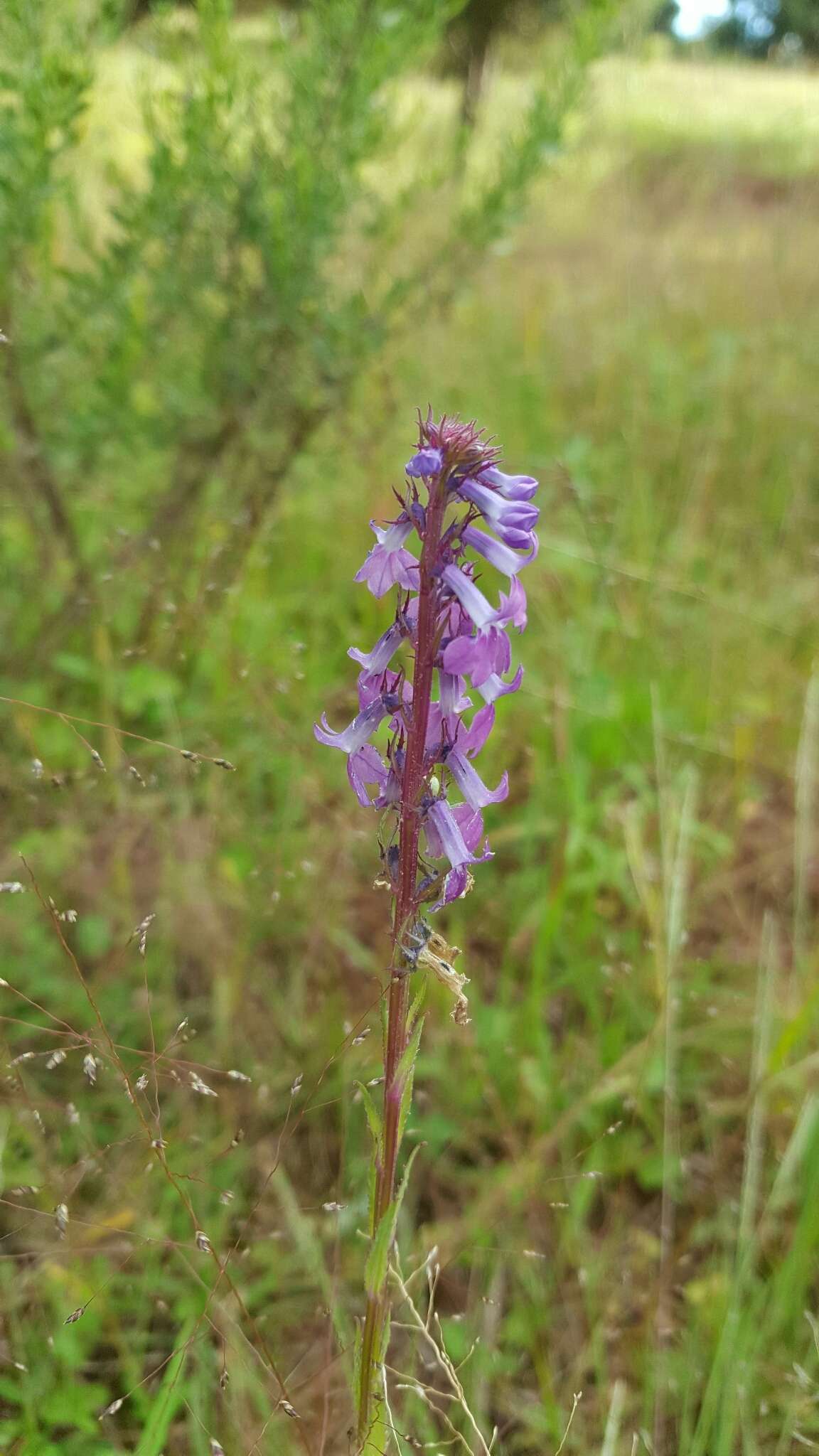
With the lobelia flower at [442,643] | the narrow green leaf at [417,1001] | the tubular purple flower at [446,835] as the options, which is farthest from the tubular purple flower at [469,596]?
the narrow green leaf at [417,1001]

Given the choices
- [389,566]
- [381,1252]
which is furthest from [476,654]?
[381,1252]

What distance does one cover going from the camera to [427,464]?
104 cm

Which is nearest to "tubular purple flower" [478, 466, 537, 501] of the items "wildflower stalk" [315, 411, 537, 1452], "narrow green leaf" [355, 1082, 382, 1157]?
"wildflower stalk" [315, 411, 537, 1452]

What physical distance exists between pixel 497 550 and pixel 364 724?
0.26 meters

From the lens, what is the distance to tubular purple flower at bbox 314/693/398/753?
3.85 ft

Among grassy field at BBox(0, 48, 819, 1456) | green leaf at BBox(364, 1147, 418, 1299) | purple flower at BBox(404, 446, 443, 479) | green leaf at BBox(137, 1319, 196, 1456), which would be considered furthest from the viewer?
grassy field at BBox(0, 48, 819, 1456)

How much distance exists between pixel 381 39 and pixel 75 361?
123 cm

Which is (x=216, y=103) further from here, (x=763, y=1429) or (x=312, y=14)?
(x=763, y=1429)

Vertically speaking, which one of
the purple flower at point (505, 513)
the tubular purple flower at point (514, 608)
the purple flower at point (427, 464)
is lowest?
the tubular purple flower at point (514, 608)

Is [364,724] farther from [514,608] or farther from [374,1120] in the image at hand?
[374,1120]

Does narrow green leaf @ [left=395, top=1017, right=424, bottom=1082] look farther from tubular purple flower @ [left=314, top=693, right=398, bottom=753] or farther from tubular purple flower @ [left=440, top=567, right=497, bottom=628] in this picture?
tubular purple flower @ [left=440, top=567, right=497, bottom=628]

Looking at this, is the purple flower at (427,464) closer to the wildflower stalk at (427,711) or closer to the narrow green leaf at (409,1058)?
the wildflower stalk at (427,711)

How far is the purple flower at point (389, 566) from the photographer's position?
1.15 metres

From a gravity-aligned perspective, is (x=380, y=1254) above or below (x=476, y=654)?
below
